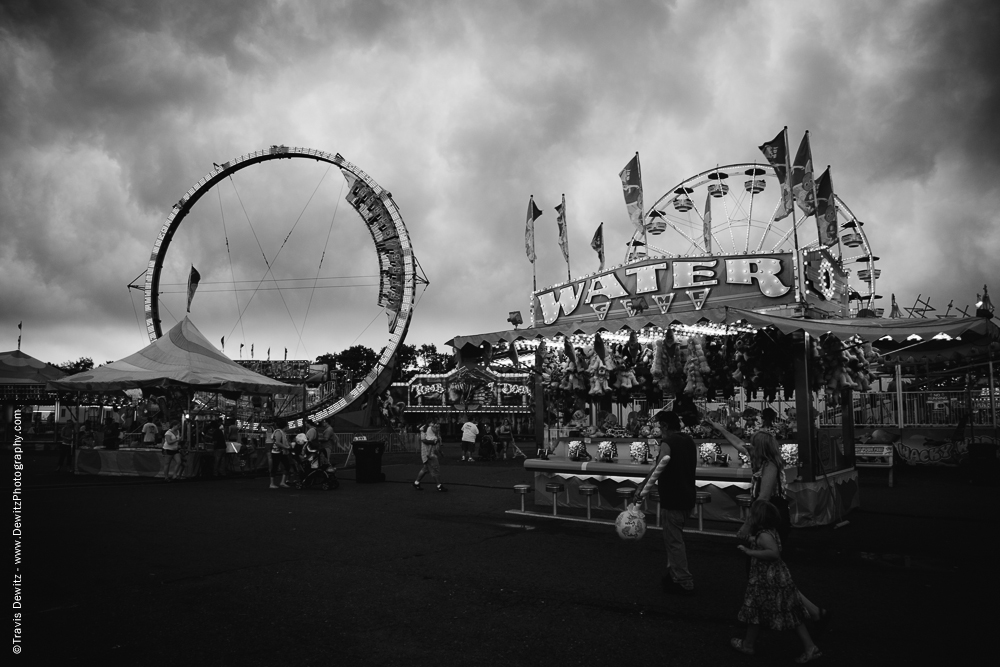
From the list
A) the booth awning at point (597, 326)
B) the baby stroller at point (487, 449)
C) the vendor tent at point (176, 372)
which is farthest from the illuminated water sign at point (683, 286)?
the vendor tent at point (176, 372)

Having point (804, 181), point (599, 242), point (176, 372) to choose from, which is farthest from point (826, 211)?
point (176, 372)

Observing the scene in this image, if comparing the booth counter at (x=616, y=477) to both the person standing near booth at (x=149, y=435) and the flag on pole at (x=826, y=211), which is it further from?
the person standing near booth at (x=149, y=435)

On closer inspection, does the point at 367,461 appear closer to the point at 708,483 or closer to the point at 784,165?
the point at 708,483

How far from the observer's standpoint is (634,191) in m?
21.2

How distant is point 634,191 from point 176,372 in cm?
1525

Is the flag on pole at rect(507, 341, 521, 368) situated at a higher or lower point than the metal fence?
higher

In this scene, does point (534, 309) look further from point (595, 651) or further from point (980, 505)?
point (595, 651)

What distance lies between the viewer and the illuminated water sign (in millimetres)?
18203

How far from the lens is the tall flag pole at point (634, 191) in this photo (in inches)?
832

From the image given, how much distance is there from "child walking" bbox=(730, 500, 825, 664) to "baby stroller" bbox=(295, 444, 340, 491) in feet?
41.5

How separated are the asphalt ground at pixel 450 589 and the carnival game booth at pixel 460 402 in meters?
29.8

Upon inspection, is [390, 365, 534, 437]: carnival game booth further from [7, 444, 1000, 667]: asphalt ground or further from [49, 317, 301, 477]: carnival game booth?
[7, 444, 1000, 667]: asphalt ground

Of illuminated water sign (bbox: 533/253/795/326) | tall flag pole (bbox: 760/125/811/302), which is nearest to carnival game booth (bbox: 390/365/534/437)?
illuminated water sign (bbox: 533/253/795/326)

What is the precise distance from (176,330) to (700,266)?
17507mm
